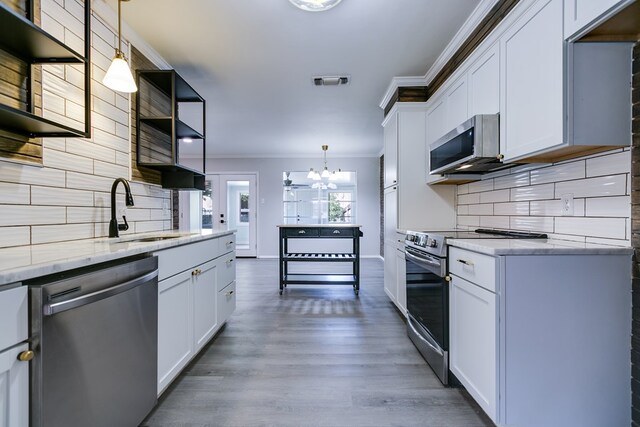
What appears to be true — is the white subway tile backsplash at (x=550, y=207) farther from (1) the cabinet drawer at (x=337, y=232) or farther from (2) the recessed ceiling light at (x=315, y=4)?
(1) the cabinet drawer at (x=337, y=232)

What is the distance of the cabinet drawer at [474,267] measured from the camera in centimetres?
136

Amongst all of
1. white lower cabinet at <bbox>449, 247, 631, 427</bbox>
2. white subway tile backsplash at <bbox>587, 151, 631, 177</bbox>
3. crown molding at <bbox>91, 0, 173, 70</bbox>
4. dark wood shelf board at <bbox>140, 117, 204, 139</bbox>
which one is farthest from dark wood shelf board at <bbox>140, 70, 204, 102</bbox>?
white subway tile backsplash at <bbox>587, 151, 631, 177</bbox>

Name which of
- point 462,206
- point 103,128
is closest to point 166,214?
point 103,128

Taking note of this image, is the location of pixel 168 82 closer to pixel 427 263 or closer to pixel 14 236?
pixel 14 236

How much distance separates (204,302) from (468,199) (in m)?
2.45

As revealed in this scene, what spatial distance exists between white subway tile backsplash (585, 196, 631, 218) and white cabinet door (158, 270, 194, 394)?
7.36 feet

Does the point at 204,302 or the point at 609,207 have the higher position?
the point at 609,207

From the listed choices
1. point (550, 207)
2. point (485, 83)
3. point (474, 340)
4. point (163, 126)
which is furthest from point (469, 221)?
point (163, 126)

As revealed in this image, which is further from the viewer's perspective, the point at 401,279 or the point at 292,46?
the point at 401,279

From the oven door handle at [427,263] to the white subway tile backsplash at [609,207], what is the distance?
0.79 m

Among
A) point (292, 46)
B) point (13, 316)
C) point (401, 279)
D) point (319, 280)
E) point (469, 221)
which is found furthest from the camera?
point (319, 280)

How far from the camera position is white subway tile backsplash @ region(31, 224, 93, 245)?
148cm

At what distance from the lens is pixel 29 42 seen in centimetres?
129

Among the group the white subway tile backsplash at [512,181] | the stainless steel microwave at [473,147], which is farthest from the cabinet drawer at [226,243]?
the white subway tile backsplash at [512,181]
